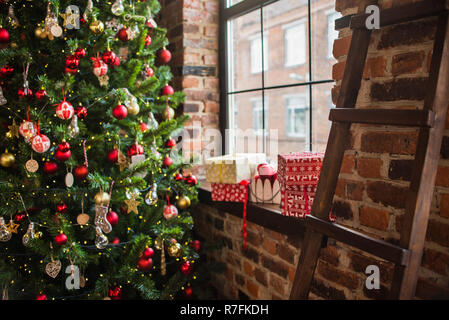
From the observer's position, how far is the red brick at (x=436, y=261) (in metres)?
1.04

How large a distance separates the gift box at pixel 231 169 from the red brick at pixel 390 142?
0.69 meters

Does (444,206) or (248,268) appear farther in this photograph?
(248,268)

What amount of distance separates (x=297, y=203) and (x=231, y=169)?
43cm

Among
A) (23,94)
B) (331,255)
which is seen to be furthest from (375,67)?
(23,94)

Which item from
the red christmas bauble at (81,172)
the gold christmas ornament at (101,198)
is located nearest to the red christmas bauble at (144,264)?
the gold christmas ornament at (101,198)

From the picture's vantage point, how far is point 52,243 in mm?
1558

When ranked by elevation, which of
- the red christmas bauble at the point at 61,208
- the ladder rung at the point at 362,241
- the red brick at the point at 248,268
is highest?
the ladder rung at the point at 362,241

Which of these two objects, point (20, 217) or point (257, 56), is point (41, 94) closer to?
point (20, 217)

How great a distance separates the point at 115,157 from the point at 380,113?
1.15 metres

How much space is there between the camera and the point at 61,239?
4.90 feet

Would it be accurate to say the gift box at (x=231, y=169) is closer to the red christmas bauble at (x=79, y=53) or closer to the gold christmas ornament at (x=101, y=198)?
the gold christmas ornament at (x=101, y=198)
